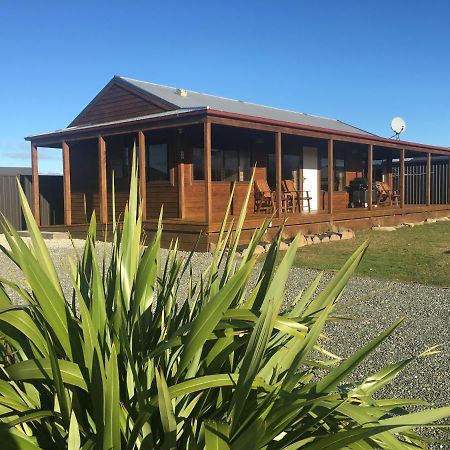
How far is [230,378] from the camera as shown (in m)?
1.70

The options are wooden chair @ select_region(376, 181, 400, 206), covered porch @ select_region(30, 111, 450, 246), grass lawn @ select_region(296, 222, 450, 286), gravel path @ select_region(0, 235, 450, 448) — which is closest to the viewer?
gravel path @ select_region(0, 235, 450, 448)

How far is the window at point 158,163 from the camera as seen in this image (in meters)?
14.0

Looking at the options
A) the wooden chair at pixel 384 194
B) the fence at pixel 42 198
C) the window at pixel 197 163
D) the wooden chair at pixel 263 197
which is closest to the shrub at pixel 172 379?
the window at pixel 197 163

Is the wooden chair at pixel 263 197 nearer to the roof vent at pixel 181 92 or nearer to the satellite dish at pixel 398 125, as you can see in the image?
the roof vent at pixel 181 92

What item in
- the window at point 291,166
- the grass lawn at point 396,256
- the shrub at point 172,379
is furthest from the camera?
the window at point 291,166

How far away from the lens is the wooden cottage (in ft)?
41.2

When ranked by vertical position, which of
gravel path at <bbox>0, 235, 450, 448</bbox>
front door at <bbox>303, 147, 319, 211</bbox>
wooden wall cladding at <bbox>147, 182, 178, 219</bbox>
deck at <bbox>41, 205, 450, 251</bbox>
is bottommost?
gravel path at <bbox>0, 235, 450, 448</bbox>

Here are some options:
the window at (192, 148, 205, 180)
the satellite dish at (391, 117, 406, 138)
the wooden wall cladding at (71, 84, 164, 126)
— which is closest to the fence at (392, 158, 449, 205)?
the satellite dish at (391, 117, 406, 138)

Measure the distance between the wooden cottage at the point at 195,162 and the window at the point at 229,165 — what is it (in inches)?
1.1

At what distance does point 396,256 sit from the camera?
37.2ft

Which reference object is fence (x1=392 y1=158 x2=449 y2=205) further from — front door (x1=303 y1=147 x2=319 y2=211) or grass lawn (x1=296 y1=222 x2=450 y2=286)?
grass lawn (x1=296 y1=222 x2=450 y2=286)

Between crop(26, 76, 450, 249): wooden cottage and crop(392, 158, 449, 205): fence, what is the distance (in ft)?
21.0

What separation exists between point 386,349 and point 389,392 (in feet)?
3.35

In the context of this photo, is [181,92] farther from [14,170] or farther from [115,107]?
[14,170]
